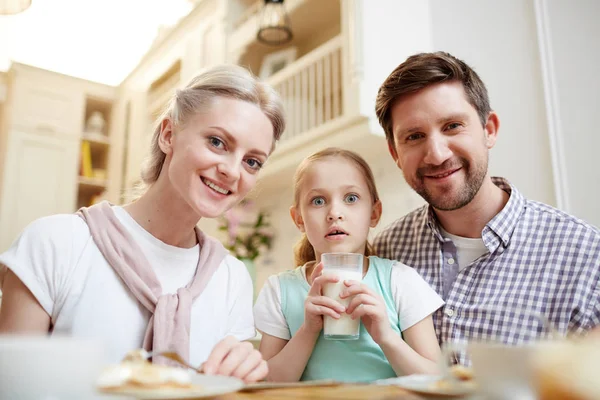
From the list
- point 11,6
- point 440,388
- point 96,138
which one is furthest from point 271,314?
point 96,138

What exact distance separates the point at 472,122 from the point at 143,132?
11.4 ft

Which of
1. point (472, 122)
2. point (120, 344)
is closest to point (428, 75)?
point (472, 122)

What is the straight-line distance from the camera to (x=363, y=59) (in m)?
2.29

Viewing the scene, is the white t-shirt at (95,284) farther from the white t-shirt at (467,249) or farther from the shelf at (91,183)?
the shelf at (91,183)

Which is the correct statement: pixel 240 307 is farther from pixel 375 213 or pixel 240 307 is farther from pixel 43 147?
pixel 43 147

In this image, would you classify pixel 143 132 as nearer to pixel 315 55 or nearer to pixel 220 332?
pixel 315 55

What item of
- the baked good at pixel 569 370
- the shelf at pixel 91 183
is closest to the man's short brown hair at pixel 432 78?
the baked good at pixel 569 370

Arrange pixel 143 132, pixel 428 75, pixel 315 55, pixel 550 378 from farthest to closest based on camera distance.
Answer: pixel 143 132 < pixel 315 55 < pixel 428 75 < pixel 550 378

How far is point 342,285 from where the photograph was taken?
1.11 m

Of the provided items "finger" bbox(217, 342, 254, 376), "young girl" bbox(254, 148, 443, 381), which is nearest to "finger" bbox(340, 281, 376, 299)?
"young girl" bbox(254, 148, 443, 381)

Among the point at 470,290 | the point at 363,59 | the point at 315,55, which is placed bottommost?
the point at 470,290

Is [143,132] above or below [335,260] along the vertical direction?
above

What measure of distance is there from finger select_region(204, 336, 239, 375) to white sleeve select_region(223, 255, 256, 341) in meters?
0.42

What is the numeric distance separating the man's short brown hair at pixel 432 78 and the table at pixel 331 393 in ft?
3.19
